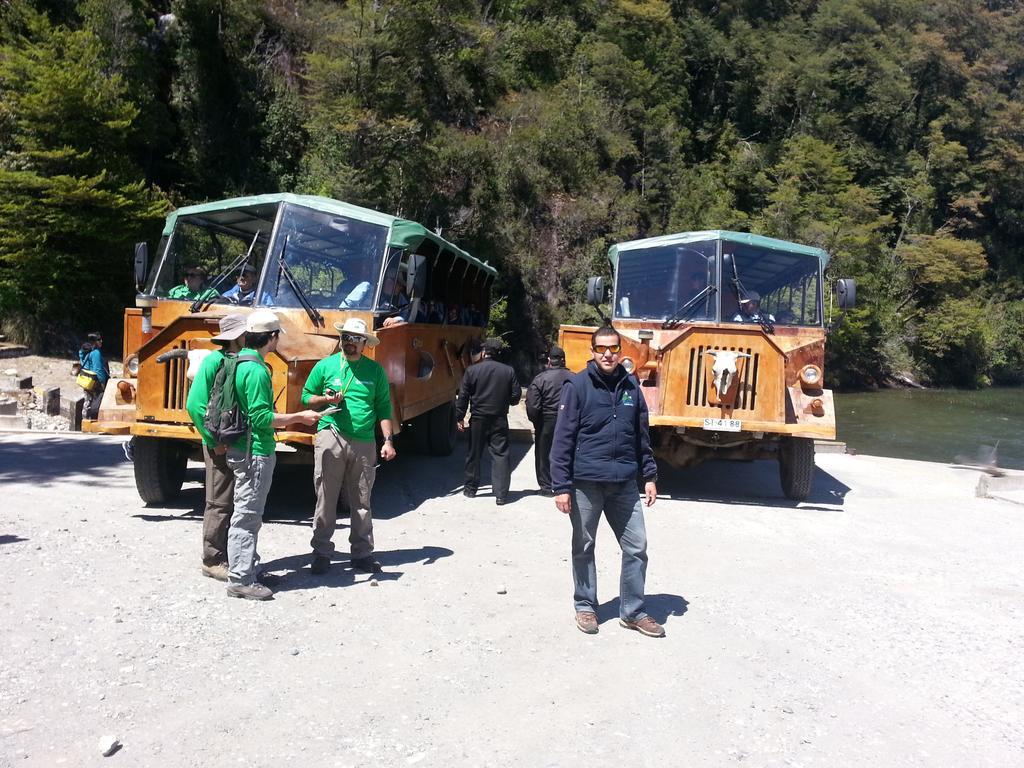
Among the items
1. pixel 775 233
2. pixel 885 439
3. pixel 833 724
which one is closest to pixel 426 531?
pixel 833 724

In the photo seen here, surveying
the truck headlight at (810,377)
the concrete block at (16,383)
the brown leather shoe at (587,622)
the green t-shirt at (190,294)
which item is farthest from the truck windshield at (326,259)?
the concrete block at (16,383)

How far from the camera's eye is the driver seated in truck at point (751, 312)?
32.7ft

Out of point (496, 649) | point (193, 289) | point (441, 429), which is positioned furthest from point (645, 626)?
point (441, 429)

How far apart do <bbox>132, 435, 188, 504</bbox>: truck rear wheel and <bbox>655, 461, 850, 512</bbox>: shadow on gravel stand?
5.34 m

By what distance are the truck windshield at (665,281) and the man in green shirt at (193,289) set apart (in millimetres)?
4673

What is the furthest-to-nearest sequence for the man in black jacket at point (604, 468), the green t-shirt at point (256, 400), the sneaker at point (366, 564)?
1. the sneaker at point (366, 564)
2. the green t-shirt at point (256, 400)
3. the man in black jacket at point (604, 468)

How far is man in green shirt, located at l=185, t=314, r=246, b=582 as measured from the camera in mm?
5617

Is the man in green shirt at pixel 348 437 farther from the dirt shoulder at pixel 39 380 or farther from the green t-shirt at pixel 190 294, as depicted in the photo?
the dirt shoulder at pixel 39 380

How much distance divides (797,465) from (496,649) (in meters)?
5.84

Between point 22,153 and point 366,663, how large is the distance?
21250 mm

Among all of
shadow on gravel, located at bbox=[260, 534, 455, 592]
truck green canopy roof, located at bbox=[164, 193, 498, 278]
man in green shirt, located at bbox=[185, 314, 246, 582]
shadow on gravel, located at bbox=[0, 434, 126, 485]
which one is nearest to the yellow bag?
shadow on gravel, located at bbox=[0, 434, 126, 485]

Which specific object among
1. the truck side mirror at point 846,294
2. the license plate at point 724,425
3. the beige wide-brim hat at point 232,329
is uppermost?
the truck side mirror at point 846,294

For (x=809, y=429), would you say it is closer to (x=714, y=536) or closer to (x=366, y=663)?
(x=714, y=536)

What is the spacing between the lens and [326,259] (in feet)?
27.7
